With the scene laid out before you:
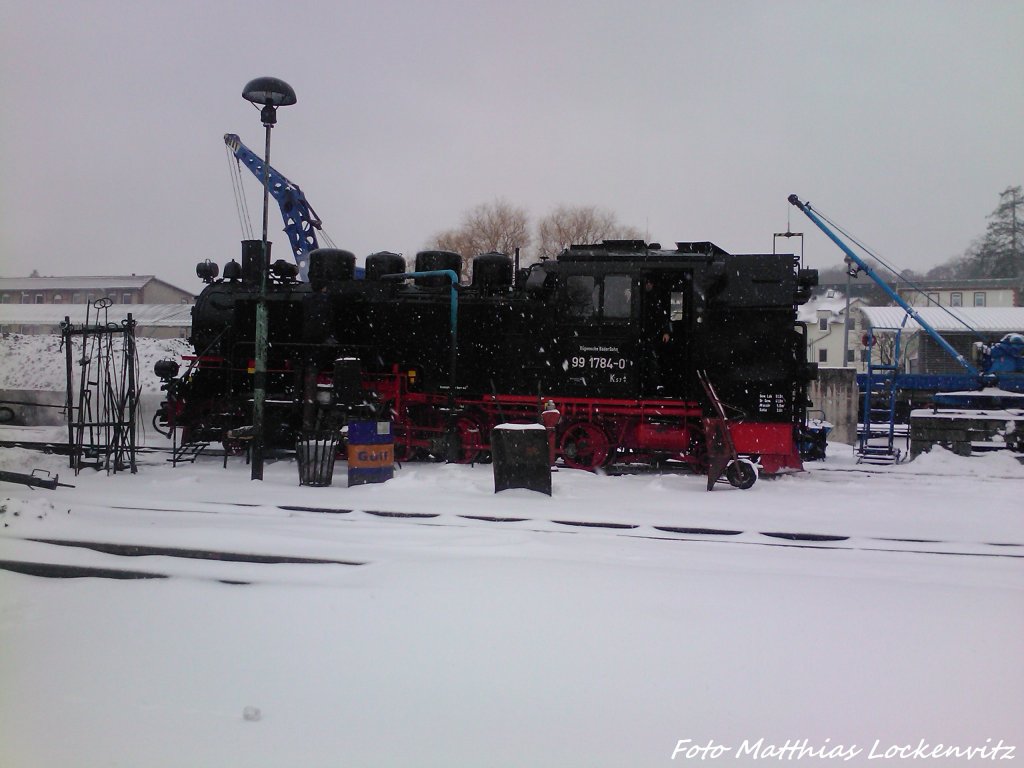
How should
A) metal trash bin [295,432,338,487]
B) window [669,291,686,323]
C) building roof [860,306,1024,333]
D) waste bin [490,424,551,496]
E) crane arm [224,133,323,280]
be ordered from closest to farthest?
1. waste bin [490,424,551,496]
2. metal trash bin [295,432,338,487]
3. window [669,291,686,323]
4. building roof [860,306,1024,333]
5. crane arm [224,133,323,280]

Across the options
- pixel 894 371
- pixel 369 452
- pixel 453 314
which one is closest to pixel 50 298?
pixel 369 452

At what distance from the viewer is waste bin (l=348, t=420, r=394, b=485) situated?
9.03 meters

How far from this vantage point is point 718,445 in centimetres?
972

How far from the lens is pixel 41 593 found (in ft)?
14.7

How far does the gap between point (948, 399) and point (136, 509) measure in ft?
54.8

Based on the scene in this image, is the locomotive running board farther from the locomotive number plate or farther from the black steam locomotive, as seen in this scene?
the locomotive number plate

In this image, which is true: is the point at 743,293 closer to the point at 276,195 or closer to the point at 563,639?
the point at 563,639

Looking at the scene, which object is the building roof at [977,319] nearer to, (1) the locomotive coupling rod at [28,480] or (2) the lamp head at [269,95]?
(2) the lamp head at [269,95]

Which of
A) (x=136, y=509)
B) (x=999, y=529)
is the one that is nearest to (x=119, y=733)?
(x=136, y=509)

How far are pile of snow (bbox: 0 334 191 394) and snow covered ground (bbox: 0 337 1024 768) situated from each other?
1126mm

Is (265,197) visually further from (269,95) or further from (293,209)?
(293,209)

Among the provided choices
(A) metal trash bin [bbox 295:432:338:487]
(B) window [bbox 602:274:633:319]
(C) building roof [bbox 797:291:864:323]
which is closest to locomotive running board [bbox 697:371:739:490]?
(B) window [bbox 602:274:633:319]

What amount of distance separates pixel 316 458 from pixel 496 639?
228 inches

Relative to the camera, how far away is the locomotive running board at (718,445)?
949 centimetres
